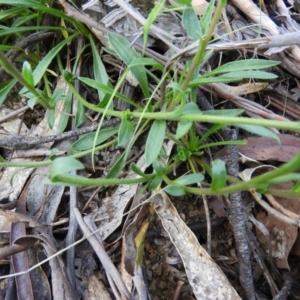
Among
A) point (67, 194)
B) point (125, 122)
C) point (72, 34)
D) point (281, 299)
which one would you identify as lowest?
point (281, 299)

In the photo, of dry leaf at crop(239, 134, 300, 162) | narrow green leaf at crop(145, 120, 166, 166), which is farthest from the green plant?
dry leaf at crop(239, 134, 300, 162)

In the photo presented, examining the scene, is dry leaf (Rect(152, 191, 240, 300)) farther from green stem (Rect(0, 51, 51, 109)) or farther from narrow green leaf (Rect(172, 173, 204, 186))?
green stem (Rect(0, 51, 51, 109))

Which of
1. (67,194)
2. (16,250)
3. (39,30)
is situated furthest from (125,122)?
(39,30)

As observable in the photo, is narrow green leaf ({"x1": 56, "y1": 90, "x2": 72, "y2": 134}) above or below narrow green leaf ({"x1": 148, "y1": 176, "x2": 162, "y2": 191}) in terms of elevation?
above

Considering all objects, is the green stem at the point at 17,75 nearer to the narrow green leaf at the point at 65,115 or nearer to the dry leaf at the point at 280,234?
the narrow green leaf at the point at 65,115

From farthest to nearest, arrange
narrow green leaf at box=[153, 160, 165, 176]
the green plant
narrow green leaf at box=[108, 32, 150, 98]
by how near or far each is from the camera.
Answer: narrow green leaf at box=[108, 32, 150, 98]
narrow green leaf at box=[153, 160, 165, 176]
the green plant

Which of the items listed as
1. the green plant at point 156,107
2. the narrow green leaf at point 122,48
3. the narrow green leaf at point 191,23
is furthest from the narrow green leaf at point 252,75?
the narrow green leaf at point 122,48

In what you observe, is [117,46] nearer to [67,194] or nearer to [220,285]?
[67,194]
